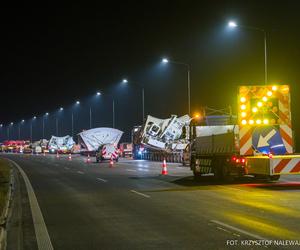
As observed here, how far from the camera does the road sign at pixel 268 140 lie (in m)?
23.2

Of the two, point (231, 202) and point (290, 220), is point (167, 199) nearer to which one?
point (231, 202)

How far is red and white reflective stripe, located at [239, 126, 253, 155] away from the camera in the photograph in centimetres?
2341

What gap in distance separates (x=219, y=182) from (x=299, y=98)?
116 feet

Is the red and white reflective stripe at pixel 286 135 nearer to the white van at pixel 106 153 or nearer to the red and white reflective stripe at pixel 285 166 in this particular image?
the red and white reflective stripe at pixel 285 166

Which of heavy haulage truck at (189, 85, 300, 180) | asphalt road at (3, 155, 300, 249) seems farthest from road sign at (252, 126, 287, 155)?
asphalt road at (3, 155, 300, 249)

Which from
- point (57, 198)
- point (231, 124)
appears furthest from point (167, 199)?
point (231, 124)

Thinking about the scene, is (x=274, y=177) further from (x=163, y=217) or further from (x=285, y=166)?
(x=163, y=217)

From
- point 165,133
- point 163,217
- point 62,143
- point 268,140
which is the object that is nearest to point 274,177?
point 268,140

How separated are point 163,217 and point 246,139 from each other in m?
9.87

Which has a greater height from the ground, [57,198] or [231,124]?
[231,124]

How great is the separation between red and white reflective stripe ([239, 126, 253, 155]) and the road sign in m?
0.17

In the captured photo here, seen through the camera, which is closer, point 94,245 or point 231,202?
point 94,245

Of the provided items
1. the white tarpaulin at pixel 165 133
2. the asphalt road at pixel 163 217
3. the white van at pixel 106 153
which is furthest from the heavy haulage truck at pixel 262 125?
the white van at pixel 106 153

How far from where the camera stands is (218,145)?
26.0 metres
